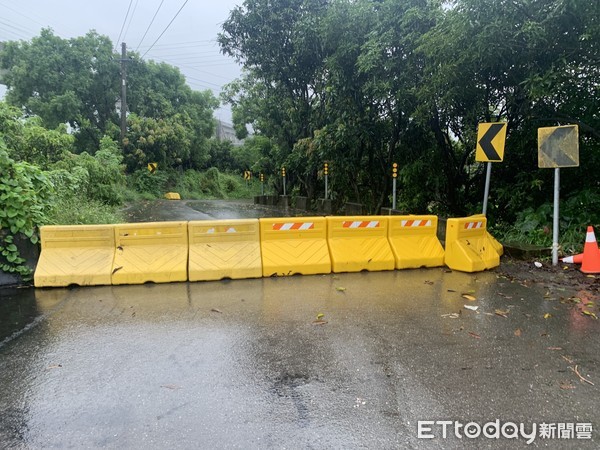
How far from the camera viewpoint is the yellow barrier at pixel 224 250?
678cm

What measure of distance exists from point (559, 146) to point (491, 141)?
1123 millimetres

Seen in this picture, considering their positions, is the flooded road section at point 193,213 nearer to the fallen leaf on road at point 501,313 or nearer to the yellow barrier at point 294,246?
the yellow barrier at point 294,246

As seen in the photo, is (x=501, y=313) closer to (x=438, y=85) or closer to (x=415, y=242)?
(x=415, y=242)

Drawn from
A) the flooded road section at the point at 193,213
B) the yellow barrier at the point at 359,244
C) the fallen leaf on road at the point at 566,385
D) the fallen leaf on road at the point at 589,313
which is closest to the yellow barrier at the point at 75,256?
the yellow barrier at the point at 359,244

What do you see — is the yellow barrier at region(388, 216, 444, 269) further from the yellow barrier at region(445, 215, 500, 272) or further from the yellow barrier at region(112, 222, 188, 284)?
the yellow barrier at region(112, 222, 188, 284)

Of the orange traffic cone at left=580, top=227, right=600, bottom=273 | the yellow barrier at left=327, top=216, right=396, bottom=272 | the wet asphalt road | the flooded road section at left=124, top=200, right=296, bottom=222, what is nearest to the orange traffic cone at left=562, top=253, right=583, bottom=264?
the orange traffic cone at left=580, top=227, right=600, bottom=273

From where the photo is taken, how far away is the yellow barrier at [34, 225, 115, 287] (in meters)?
6.38

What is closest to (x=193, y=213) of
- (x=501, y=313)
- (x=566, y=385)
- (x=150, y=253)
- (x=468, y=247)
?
(x=150, y=253)

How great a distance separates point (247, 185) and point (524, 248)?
36798 millimetres

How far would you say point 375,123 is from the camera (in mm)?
13266

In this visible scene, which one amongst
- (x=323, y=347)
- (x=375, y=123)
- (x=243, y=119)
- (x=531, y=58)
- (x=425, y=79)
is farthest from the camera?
(x=243, y=119)

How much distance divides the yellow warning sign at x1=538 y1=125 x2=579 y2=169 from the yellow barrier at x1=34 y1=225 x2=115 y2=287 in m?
7.37

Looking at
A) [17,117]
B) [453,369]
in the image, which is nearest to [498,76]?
[453,369]

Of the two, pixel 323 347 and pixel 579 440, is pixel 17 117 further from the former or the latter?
pixel 579 440
